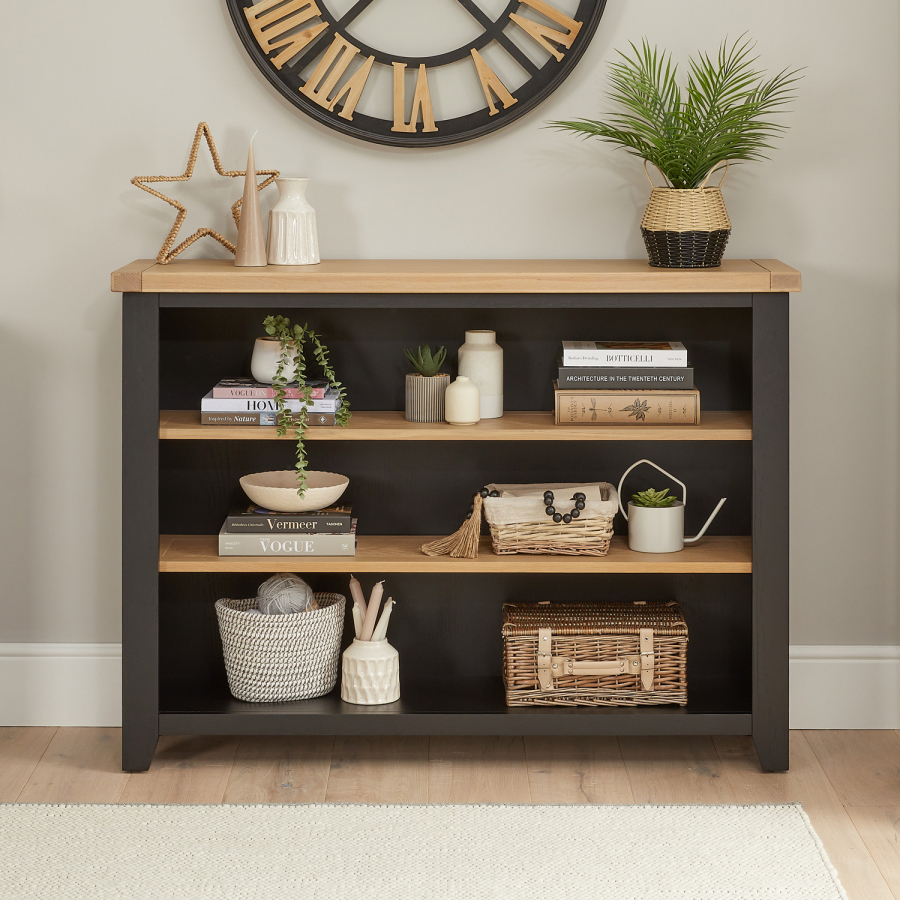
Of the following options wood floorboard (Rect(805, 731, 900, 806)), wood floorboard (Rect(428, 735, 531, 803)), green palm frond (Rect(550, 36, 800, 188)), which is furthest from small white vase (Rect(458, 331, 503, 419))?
wood floorboard (Rect(805, 731, 900, 806))

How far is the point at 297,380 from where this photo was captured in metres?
2.43

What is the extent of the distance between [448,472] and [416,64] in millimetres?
890

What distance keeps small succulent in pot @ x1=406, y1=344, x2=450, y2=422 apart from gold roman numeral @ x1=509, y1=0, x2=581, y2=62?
0.69m

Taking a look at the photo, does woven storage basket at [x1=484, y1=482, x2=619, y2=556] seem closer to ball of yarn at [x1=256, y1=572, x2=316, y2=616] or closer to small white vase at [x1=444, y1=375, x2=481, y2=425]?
small white vase at [x1=444, y1=375, x2=481, y2=425]

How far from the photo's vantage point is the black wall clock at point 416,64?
8.07ft

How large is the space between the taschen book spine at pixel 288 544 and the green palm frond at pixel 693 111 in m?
0.99

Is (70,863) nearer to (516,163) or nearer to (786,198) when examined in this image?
(516,163)

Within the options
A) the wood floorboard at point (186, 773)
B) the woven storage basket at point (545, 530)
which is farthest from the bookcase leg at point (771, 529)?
the wood floorboard at point (186, 773)

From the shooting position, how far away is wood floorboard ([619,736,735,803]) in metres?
2.33

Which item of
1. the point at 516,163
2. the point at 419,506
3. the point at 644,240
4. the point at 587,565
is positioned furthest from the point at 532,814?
the point at 516,163

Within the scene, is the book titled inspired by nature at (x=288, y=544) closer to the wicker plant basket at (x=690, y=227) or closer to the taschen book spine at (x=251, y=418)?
the taschen book spine at (x=251, y=418)

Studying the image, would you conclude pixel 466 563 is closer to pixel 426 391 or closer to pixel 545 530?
pixel 545 530

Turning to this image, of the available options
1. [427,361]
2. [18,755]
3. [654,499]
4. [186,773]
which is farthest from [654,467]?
[18,755]

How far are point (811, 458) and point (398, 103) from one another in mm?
1206
